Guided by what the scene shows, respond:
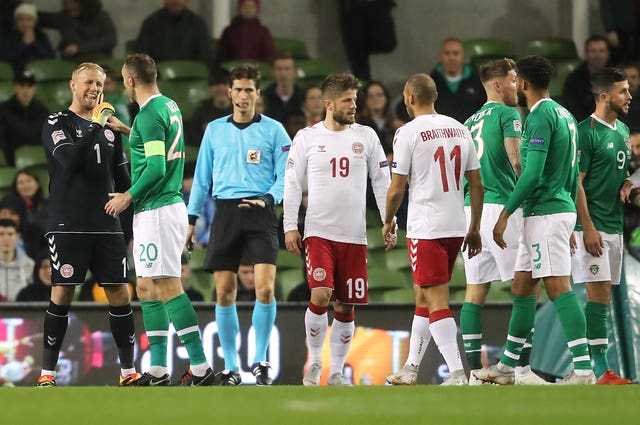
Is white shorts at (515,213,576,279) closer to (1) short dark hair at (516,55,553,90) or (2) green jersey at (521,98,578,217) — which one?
(2) green jersey at (521,98,578,217)

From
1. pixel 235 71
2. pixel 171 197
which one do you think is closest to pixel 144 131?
pixel 171 197

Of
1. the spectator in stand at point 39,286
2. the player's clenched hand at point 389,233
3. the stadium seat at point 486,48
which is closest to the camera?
the player's clenched hand at point 389,233

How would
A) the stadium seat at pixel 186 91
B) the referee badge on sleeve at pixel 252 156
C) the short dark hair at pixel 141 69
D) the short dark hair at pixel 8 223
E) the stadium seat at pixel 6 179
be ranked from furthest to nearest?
the stadium seat at pixel 186 91 < the stadium seat at pixel 6 179 < the short dark hair at pixel 8 223 < the referee badge on sleeve at pixel 252 156 < the short dark hair at pixel 141 69

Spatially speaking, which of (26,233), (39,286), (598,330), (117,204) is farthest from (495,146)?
(26,233)

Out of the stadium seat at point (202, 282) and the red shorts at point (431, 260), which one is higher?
the red shorts at point (431, 260)

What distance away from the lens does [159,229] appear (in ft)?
28.8

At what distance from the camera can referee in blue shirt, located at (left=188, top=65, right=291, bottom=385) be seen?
9.52 m

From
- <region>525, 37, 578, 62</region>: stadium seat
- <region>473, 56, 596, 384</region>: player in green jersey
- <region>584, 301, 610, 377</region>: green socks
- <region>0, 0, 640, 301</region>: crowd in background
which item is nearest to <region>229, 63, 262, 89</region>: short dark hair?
<region>473, 56, 596, 384</region>: player in green jersey

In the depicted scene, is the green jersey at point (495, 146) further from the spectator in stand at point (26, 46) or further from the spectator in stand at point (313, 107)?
the spectator in stand at point (26, 46)

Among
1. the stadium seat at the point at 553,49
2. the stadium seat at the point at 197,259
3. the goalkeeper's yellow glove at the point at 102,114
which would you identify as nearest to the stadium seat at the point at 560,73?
the stadium seat at the point at 553,49

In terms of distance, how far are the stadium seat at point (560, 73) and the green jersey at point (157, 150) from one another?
8315 millimetres

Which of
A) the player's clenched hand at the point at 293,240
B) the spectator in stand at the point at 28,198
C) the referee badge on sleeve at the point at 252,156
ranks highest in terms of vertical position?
the referee badge on sleeve at the point at 252,156

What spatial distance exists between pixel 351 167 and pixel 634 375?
326 centimetres

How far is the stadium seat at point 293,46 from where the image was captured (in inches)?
680
